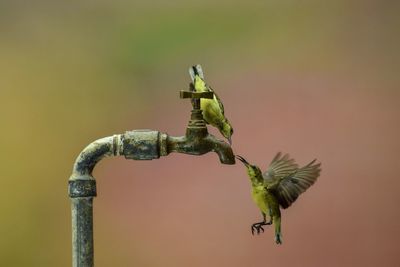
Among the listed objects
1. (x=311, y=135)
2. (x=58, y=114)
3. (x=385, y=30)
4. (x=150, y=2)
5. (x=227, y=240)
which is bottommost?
(x=227, y=240)

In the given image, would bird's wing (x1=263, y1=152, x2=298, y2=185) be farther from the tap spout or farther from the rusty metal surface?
the rusty metal surface

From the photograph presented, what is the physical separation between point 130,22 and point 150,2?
3.2 inches

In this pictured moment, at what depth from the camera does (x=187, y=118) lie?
1692 mm

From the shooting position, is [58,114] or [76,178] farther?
[58,114]

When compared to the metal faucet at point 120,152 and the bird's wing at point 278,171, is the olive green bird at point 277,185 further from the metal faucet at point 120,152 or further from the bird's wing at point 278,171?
the metal faucet at point 120,152

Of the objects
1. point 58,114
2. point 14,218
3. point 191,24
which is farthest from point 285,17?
point 14,218

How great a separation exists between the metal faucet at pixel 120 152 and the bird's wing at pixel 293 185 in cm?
16

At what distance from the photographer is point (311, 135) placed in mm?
1674

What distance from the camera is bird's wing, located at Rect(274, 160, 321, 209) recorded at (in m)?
1.34

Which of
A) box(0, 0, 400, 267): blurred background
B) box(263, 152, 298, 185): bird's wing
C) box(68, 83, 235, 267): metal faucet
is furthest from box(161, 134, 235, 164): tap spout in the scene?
box(0, 0, 400, 267): blurred background

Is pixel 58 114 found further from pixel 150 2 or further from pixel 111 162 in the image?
pixel 150 2

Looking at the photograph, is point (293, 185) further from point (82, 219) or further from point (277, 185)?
point (82, 219)

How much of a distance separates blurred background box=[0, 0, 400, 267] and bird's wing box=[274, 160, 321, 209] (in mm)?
306

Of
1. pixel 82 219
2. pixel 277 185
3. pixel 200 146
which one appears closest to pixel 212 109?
pixel 200 146
